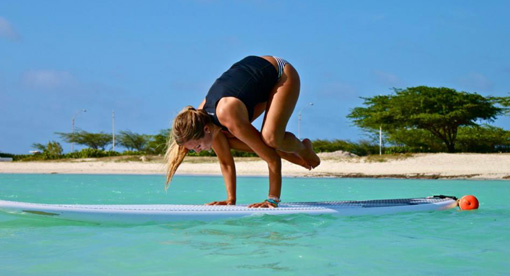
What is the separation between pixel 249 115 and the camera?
4.52 meters

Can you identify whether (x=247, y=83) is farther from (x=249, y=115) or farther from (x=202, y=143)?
(x=202, y=143)

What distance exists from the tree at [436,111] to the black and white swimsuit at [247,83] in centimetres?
2396

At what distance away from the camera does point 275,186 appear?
189 inches

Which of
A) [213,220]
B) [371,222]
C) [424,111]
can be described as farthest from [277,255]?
[424,111]

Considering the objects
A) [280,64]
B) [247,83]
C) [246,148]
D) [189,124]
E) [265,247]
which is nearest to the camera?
[265,247]

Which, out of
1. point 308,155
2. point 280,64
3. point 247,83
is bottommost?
point 308,155

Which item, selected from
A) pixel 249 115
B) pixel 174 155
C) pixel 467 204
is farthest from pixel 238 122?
pixel 467 204

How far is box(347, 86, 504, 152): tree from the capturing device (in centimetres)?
2766

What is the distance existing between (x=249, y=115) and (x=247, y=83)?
0.85 ft

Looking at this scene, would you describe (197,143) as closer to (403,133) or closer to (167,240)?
(167,240)

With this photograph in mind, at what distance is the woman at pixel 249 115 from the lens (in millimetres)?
4348

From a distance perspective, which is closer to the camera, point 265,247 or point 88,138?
point 265,247

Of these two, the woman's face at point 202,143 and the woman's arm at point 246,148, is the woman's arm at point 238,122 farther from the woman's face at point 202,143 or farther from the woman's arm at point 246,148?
the woman's arm at point 246,148

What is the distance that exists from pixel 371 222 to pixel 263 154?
42.1 inches
